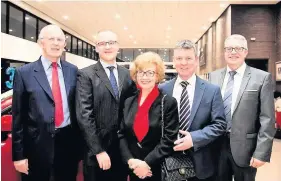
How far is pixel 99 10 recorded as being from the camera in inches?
394

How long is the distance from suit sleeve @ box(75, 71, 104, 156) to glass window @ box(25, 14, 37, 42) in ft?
30.6

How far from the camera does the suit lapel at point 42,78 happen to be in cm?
219

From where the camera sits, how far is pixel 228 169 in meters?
2.30

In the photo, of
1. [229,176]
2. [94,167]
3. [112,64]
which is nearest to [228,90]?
[229,176]

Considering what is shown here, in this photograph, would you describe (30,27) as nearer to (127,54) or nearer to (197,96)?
(197,96)

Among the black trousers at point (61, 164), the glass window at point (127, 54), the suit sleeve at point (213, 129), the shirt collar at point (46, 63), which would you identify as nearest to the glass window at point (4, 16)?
the shirt collar at point (46, 63)

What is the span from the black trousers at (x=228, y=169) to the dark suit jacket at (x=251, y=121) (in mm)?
53

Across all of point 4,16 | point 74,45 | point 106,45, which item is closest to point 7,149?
point 106,45

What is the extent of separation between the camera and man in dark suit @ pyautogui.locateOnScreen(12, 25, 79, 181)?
7.07ft

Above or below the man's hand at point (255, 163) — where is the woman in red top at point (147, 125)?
above

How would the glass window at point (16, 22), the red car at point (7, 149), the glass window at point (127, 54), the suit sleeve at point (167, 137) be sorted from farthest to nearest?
the glass window at point (127, 54) → the glass window at point (16, 22) → the red car at point (7, 149) → the suit sleeve at point (167, 137)

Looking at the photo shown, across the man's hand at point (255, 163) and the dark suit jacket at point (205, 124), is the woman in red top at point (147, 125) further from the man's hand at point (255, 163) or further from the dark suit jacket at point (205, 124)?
the man's hand at point (255, 163)

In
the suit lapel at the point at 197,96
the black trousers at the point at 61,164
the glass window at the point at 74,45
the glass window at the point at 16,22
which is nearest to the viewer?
the suit lapel at the point at 197,96

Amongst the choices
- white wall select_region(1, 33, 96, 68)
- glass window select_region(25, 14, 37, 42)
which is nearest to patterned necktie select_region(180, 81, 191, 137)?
white wall select_region(1, 33, 96, 68)
